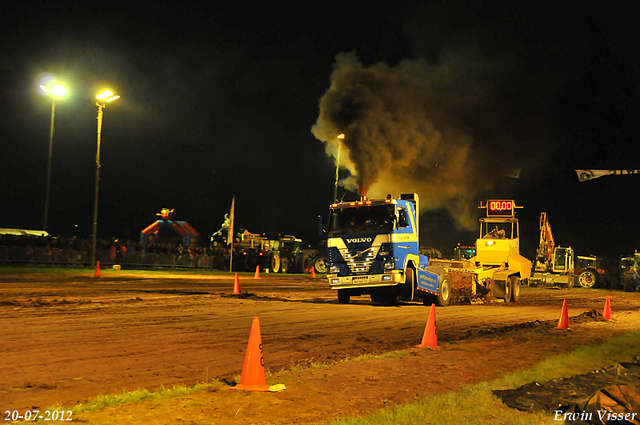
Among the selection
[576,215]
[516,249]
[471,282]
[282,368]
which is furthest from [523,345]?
[576,215]

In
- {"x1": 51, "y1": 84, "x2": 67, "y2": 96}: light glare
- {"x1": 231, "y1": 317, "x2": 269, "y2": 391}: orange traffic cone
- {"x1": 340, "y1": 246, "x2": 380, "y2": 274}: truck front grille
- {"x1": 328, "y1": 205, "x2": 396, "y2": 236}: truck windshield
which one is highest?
{"x1": 51, "y1": 84, "x2": 67, "y2": 96}: light glare

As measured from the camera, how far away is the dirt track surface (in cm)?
626

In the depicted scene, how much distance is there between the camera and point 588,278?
37.4 metres

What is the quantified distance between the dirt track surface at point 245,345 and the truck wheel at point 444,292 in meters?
1.29

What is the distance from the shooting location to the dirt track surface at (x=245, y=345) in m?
6.26

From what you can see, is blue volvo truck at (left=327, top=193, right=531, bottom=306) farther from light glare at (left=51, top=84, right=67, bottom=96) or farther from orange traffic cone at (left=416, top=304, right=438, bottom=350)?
light glare at (left=51, top=84, right=67, bottom=96)

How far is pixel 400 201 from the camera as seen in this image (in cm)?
1694

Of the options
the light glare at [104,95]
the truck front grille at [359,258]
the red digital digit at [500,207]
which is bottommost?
the truck front grille at [359,258]

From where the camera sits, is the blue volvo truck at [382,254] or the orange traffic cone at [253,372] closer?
the orange traffic cone at [253,372]

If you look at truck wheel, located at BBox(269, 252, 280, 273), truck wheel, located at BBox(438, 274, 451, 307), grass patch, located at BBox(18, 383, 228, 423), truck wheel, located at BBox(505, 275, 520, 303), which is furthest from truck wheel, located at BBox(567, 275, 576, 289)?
grass patch, located at BBox(18, 383, 228, 423)

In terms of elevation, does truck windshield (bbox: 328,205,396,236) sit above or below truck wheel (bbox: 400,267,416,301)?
above

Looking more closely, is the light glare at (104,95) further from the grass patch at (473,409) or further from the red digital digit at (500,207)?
the grass patch at (473,409)

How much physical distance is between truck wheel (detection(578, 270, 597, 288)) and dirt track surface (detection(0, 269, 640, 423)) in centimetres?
2132

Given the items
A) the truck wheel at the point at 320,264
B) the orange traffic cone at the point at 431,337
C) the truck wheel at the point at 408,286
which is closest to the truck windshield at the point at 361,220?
the truck wheel at the point at 408,286
